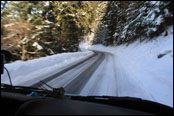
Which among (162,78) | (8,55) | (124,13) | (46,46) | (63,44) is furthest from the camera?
(63,44)

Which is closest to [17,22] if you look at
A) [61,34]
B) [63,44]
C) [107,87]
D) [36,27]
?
[36,27]

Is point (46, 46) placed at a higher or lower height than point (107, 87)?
higher

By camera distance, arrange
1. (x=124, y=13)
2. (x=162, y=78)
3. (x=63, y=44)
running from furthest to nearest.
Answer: (x=63, y=44) < (x=162, y=78) < (x=124, y=13)

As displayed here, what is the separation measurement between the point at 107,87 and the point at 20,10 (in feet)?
31.4

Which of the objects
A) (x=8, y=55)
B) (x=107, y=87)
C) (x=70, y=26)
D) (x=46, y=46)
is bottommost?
(x=107, y=87)

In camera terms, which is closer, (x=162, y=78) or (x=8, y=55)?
(x=8, y=55)

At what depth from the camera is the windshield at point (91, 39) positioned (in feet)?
15.0

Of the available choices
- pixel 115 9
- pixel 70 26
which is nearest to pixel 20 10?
pixel 70 26

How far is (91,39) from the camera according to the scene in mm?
13180

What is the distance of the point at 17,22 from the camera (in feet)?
32.1

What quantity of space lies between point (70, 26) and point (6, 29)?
6.98 meters

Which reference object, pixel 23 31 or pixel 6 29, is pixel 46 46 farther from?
pixel 6 29

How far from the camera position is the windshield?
4.56 meters

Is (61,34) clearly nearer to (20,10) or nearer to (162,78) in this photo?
(20,10)
